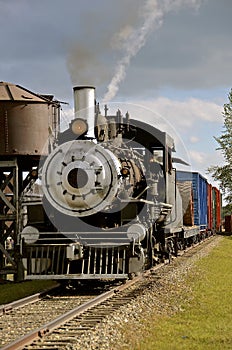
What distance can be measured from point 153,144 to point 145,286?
3.88 m

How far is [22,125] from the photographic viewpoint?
15.9 meters

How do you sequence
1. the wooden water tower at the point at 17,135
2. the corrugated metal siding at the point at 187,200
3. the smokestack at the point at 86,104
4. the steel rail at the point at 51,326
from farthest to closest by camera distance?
the corrugated metal siding at the point at 187,200 → the wooden water tower at the point at 17,135 → the smokestack at the point at 86,104 → the steel rail at the point at 51,326

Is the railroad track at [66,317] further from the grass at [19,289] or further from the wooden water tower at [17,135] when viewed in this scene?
the wooden water tower at [17,135]

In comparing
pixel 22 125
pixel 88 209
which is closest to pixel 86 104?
pixel 88 209

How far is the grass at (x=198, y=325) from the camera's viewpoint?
7707 millimetres

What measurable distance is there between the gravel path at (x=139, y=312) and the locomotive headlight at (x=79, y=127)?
3531mm

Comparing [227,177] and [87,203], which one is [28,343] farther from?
[227,177]

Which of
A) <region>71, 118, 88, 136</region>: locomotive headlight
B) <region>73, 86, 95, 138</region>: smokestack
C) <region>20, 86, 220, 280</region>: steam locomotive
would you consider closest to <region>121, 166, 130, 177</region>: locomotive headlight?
<region>20, 86, 220, 280</region>: steam locomotive

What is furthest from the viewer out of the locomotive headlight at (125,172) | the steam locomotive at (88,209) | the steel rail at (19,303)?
the locomotive headlight at (125,172)

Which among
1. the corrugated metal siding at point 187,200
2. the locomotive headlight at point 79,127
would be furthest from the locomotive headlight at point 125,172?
the corrugated metal siding at point 187,200

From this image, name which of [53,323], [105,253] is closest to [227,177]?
[105,253]

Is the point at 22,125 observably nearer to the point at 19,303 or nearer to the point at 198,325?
the point at 19,303

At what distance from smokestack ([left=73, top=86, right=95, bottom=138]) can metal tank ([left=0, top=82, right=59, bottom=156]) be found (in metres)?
2.87

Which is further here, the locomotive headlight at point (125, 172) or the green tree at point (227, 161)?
the green tree at point (227, 161)
